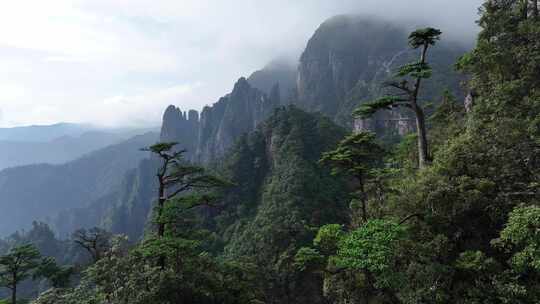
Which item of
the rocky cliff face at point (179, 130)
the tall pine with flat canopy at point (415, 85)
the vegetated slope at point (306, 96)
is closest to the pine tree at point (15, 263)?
the tall pine with flat canopy at point (415, 85)

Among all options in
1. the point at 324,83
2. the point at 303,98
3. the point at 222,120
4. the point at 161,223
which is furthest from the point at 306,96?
the point at 161,223

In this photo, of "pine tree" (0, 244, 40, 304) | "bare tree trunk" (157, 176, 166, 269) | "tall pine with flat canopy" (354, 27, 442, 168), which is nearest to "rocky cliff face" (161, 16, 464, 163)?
"tall pine with flat canopy" (354, 27, 442, 168)

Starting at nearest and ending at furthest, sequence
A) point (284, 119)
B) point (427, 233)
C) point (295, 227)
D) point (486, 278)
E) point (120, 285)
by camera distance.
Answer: point (486, 278), point (427, 233), point (120, 285), point (295, 227), point (284, 119)

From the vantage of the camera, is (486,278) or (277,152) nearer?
(486,278)

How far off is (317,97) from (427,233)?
5246 inches

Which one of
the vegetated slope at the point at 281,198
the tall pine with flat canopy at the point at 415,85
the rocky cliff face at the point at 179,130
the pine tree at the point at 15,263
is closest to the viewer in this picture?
the tall pine with flat canopy at the point at 415,85

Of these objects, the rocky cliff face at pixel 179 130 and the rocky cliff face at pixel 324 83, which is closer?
the rocky cliff face at pixel 324 83

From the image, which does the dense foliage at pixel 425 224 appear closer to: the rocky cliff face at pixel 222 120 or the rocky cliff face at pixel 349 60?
the rocky cliff face at pixel 349 60

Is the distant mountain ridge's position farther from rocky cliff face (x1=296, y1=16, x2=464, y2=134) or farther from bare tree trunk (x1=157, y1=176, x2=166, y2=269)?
bare tree trunk (x1=157, y1=176, x2=166, y2=269)

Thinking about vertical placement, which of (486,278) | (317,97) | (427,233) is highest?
(317,97)

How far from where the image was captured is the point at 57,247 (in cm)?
10731

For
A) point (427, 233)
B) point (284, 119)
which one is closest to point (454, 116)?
point (427, 233)

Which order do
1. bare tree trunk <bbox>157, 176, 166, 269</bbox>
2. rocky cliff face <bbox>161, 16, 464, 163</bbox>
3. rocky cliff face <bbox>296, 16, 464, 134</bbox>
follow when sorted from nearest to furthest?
bare tree trunk <bbox>157, 176, 166, 269</bbox> < rocky cliff face <bbox>296, 16, 464, 134</bbox> < rocky cliff face <bbox>161, 16, 464, 163</bbox>

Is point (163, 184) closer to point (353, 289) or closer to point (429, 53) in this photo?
point (353, 289)
